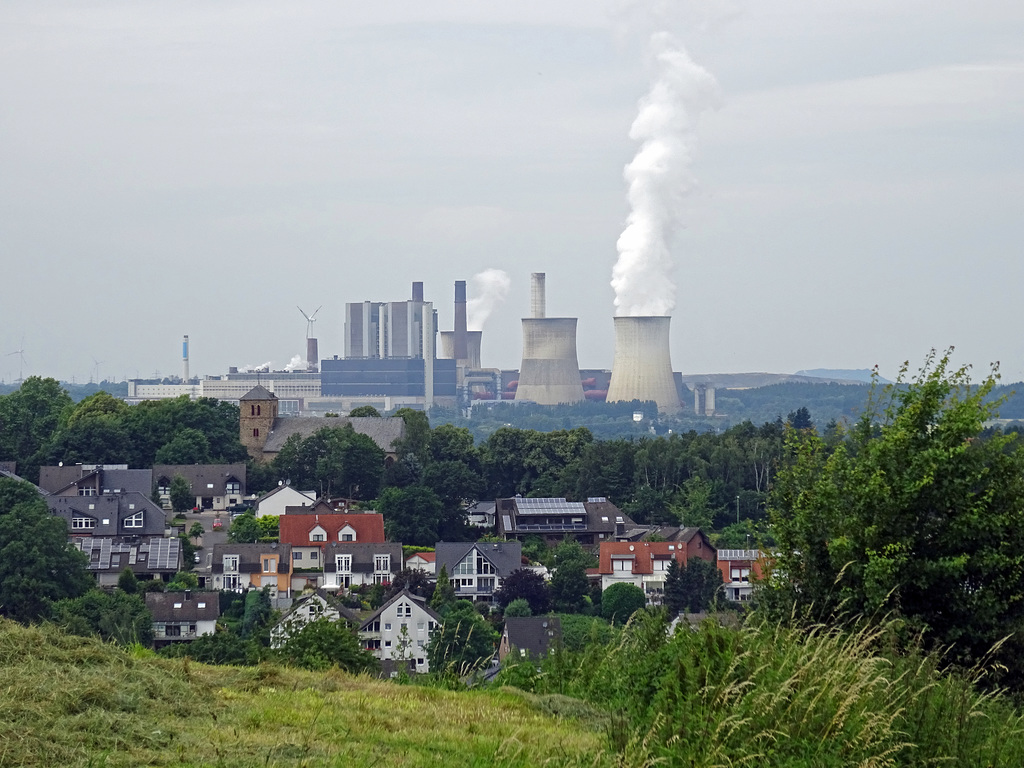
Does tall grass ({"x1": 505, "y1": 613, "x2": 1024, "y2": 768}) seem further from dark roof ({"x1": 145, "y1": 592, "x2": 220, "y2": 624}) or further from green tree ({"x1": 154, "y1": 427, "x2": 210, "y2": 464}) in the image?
green tree ({"x1": 154, "y1": 427, "x2": 210, "y2": 464})

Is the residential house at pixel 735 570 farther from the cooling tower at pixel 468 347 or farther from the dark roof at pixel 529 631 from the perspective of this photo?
the cooling tower at pixel 468 347

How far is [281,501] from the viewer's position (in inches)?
1779

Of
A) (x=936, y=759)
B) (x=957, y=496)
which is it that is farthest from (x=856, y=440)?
(x=936, y=759)

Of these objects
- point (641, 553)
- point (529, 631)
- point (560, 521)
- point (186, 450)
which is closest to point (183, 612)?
point (529, 631)

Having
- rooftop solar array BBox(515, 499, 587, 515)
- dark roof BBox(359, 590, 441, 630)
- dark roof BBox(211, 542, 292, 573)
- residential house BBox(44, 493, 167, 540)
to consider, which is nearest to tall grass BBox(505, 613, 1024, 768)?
dark roof BBox(359, 590, 441, 630)

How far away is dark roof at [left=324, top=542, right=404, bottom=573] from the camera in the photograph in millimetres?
36969

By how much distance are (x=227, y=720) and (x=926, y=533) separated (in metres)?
5.11

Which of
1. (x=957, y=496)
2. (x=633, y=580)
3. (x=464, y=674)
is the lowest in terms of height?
(x=633, y=580)

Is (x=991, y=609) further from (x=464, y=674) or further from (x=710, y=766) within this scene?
(x=710, y=766)

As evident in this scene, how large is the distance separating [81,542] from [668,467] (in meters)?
19.8

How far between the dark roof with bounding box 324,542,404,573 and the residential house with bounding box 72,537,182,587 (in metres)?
3.93

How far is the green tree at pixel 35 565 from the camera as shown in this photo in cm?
2947

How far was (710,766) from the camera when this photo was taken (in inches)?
202

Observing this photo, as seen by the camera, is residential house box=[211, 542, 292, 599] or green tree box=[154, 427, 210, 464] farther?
green tree box=[154, 427, 210, 464]
